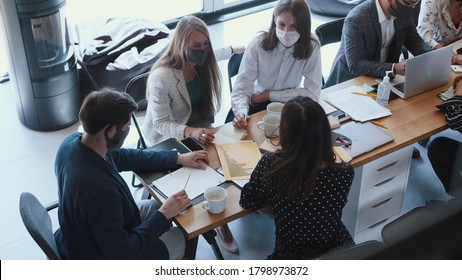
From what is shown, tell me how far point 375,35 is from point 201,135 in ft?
4.31

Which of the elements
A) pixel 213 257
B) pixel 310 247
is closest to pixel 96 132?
pixel 310 247

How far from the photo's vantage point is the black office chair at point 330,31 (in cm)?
336

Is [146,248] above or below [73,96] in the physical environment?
above

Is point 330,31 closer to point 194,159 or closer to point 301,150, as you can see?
point 194,159

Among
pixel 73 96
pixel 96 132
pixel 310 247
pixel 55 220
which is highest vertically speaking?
pixel 96 132

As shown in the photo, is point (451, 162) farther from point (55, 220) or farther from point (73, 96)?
point (73, 96)

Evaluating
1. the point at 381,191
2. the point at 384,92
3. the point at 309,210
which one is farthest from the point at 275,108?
the point at 309,210

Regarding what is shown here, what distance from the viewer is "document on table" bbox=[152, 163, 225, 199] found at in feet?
6.96

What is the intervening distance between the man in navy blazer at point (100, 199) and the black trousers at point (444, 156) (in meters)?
1.62

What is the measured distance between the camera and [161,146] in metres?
2.42

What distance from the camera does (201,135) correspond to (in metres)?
2.43
